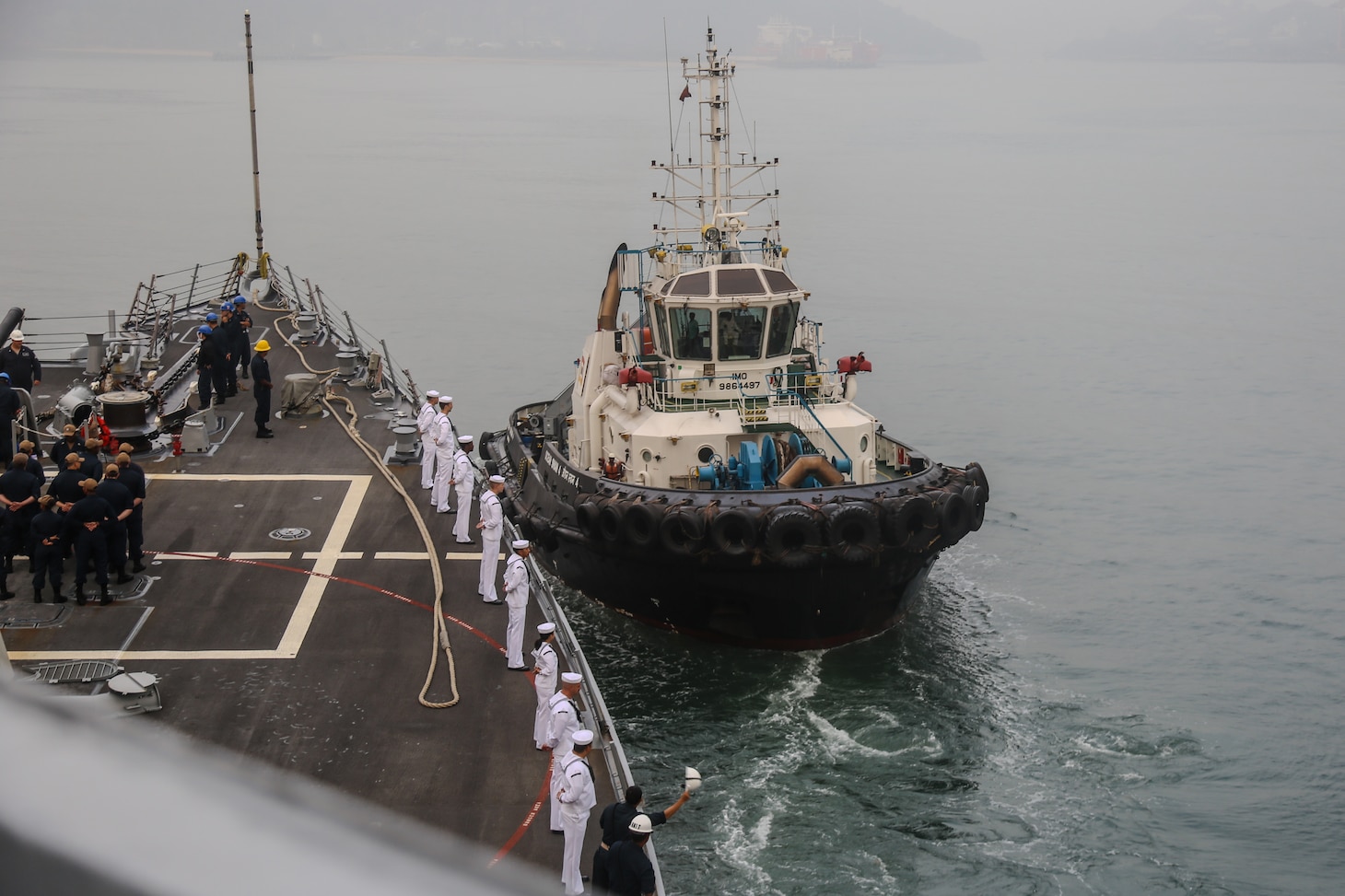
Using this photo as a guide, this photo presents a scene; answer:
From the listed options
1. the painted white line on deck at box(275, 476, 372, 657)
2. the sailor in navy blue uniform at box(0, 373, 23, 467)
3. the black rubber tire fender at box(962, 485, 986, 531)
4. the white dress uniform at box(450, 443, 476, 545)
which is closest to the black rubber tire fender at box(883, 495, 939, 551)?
the black rubber tire fender at box(962, 485, 986, 531)

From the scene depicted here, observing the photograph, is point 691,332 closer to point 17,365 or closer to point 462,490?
point 462,490

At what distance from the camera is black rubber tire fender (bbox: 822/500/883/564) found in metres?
16.7

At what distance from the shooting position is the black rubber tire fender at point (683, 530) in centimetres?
1673

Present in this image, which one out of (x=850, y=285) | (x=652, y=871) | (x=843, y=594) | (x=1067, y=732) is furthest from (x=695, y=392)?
(x=850, y=285)

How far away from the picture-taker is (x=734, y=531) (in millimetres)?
16641

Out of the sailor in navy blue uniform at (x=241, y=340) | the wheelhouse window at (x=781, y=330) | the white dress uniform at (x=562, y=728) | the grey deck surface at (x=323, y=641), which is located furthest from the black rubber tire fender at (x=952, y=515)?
the sailor in navy blue uniform at (x=241, y=340)

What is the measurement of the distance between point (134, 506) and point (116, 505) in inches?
15.2

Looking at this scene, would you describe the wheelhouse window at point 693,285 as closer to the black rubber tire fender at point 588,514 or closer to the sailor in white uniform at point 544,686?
the black rubber tire fender at point 588,514

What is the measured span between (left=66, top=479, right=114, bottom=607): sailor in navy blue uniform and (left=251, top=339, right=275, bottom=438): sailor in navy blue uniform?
616 cm

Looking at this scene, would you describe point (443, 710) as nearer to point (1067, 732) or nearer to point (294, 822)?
point (1067, 732)

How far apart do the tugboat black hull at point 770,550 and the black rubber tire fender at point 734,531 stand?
0.02 metres

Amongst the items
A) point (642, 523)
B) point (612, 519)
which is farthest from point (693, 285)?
point (642, 523)

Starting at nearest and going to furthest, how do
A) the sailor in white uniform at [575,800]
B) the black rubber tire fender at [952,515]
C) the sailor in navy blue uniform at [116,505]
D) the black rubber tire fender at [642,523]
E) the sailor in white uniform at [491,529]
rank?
the sailor in white uniform at [575,800] → the sailor in navy blue uniform at [116,505] → the sailor in white uniform at [491,529] → the black rubber tire fender at [642,523] → the black rubber tire fender at [952,515]

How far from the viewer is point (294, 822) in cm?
88
